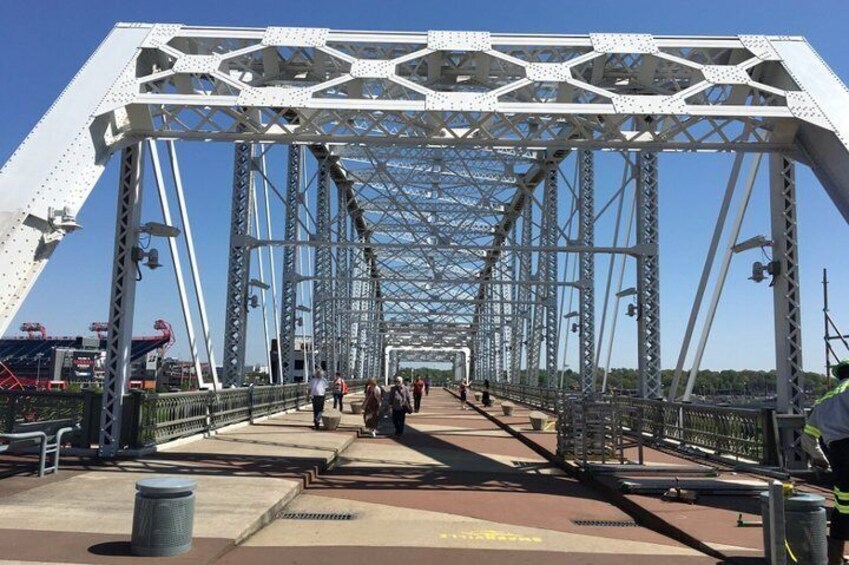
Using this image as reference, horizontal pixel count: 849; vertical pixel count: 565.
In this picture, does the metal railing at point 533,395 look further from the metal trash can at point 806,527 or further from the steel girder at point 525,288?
the metal trash can at point 806,527

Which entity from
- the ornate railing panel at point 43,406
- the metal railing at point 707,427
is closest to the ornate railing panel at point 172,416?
the ornate railing panel at point 43,406

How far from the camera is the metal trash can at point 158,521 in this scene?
6.45 m

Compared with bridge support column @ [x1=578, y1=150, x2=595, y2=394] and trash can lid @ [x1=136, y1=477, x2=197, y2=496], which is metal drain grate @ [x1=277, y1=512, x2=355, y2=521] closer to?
trash can lid @ [x1=136, y1=477, x2=197, y2=496]

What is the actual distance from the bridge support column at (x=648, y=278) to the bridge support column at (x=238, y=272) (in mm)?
11237

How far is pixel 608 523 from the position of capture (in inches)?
363

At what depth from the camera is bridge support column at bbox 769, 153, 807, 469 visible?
1323cm

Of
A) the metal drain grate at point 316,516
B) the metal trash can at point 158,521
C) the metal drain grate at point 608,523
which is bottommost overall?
the metal drain grate at point 608,523

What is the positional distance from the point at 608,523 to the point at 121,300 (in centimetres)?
945

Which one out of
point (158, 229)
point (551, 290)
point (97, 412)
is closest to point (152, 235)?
point (158, 229)

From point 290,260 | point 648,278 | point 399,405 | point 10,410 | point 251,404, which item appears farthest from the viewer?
point 290,260

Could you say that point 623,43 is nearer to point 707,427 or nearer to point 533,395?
point 707,427

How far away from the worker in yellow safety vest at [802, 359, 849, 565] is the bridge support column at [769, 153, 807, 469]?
20.5 feet

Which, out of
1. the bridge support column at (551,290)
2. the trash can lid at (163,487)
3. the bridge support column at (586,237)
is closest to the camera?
the trash can lid at (163,487)

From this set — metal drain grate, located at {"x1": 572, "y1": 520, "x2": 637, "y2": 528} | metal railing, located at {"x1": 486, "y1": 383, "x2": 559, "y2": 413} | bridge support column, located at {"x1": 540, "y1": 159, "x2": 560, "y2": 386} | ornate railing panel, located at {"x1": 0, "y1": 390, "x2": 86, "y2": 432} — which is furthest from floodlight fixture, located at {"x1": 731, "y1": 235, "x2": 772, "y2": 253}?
bridge support column, located at {"x1": 540, "y1": 159, "x2": 560, "y2": 386}
